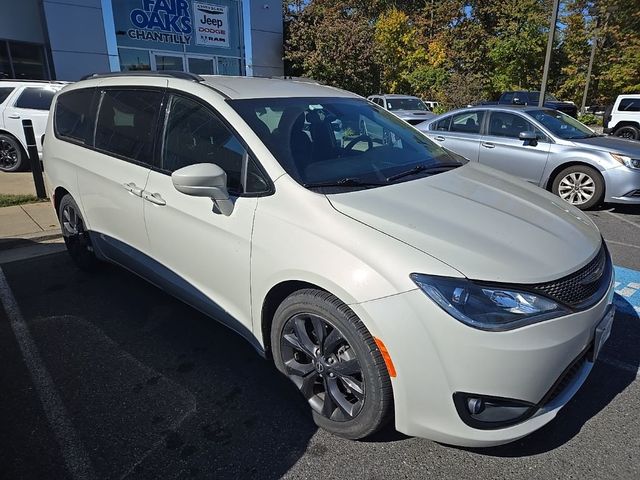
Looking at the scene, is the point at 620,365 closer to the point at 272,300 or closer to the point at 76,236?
the point at 272,300

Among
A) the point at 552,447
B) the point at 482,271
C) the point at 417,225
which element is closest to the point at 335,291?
the point at 417,225

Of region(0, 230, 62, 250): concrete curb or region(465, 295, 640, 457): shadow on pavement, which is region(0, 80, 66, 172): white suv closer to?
region(0, 230, 62, 250): concrete curb

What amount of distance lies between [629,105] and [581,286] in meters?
17.2

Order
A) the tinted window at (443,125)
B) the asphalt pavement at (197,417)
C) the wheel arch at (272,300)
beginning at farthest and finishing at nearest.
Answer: the tinted window at (443,125) → the wheel arch at (272,300) → the asphalt pavement at (197,417)

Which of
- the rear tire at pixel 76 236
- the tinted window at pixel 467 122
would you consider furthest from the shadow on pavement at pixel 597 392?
the tinted window at pixel 467 122

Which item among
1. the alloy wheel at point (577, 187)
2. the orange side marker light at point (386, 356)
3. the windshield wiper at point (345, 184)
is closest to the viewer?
the orange side marker light at point (386, 356)

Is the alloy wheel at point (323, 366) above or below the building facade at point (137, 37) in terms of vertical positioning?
below

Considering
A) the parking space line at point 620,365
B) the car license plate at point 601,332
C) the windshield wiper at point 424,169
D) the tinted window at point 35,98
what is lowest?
the parking space line at point 620,365

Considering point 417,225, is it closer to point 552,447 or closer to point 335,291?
point 335,291

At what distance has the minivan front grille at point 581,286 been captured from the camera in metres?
1.94

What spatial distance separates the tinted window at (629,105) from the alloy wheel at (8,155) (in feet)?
59.2

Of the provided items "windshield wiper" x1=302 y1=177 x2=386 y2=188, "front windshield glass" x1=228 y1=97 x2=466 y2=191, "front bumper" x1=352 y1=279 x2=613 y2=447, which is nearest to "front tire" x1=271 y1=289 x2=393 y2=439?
"front bumper" x1=352 y1=279 x2=613 y2=447

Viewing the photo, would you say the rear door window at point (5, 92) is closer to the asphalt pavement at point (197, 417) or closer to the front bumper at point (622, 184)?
the asphalt pavement at point (197, 417)

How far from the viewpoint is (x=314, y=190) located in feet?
7.66
